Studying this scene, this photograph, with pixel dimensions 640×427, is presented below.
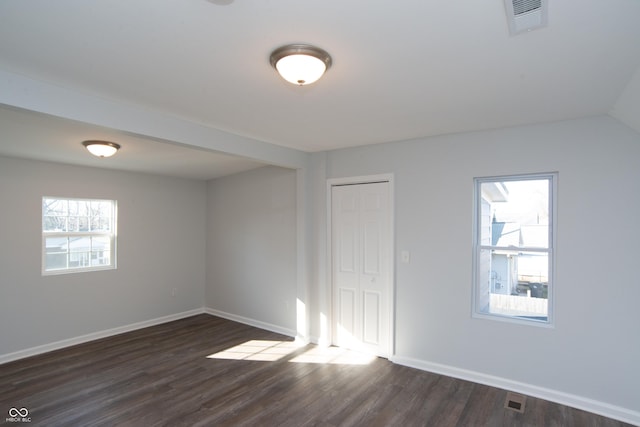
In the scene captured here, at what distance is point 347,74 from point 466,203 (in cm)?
201

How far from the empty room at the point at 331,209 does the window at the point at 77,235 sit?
0.10 feet

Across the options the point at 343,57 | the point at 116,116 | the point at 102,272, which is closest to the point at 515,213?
the point at 343,57

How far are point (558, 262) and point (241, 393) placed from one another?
10.3 ft

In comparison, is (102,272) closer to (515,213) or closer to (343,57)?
(343,57)

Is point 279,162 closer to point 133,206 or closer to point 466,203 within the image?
point 466,203

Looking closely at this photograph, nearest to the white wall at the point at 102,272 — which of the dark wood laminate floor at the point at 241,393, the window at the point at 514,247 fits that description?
the dark wood laminate floor at the point at 241,393

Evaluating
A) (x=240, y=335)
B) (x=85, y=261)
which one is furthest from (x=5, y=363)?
(x=240, y=335)

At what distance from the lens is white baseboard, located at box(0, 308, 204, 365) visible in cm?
402

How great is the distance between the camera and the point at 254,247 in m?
5.38

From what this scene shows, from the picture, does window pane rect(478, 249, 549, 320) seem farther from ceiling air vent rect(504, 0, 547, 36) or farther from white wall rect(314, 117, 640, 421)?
ceiling air vent rect(504, 0, 547, 36)

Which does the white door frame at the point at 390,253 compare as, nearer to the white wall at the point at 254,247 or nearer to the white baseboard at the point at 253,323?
the white wall at the point at 254,247

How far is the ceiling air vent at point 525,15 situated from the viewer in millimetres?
1433

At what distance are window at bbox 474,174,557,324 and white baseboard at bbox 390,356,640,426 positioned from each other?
59 centimetres

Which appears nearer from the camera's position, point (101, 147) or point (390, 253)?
point (101, 147)
